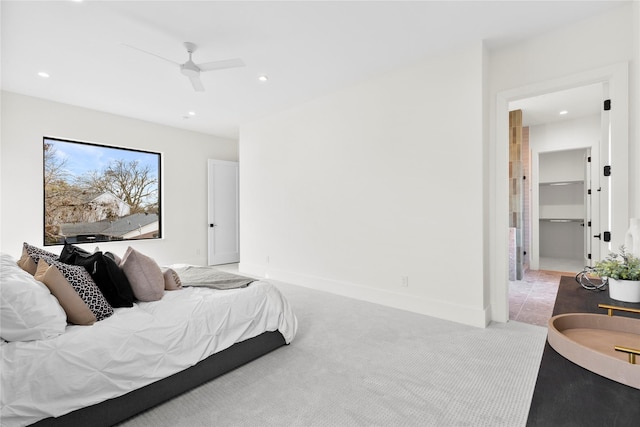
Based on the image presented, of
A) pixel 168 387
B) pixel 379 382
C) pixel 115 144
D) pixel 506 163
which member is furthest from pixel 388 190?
pixel 115 144

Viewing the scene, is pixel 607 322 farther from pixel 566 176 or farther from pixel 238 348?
pixel 566 176

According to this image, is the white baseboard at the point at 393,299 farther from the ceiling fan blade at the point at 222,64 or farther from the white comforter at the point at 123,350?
the ceiling fan blade at the point at 222,64

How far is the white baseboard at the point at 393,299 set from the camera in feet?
10.2

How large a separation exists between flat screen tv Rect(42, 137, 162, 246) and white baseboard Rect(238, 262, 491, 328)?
255 centimetres

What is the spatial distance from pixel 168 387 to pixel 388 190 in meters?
2.85

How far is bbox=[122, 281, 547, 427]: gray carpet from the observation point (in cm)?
176

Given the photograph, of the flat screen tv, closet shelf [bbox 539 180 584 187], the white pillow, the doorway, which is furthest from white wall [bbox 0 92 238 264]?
closet shelf [bbox 539 180 584 187]

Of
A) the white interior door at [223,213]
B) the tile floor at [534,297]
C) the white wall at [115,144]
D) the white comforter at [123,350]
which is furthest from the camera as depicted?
the white interior door at [223,213]

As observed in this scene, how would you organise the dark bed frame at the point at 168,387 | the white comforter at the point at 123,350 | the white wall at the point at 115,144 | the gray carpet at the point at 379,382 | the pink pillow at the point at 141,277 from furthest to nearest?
the white wall at the point at 115,144 → the pink pillow at the point at 141,277 → the gray carpet at the point at 379,382 → the dark bed frame at the point at 168,387 → the white comforter at the point at 123,350

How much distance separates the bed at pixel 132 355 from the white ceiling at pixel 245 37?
2.07 metres

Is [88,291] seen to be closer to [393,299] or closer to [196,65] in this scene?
[196,65]

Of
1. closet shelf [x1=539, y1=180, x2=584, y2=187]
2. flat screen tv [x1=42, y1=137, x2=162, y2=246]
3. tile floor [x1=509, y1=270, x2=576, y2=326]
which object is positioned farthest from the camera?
closet shelf [x1=539, y1=180, x2=584, y2=187]

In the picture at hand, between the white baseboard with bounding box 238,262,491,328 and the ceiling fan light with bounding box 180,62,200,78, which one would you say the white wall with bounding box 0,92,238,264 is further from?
the ceiling fan light with bounding box 180,62,200,78

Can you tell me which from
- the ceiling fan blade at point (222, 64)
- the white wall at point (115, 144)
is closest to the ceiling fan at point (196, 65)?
the ceiling fan blade at point (222, 64)
